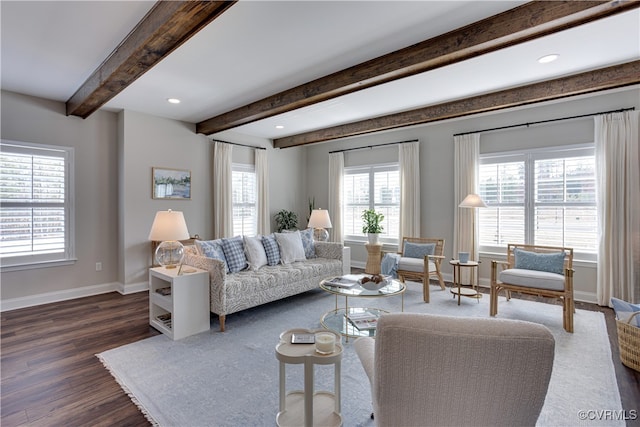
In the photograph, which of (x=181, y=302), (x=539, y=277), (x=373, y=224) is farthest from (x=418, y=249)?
(x=181, y=302)

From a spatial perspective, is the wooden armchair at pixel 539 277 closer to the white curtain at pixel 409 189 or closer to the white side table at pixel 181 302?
the white curtain at pixel 409 189

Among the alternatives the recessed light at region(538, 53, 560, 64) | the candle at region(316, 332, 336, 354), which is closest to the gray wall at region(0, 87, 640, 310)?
the recessed light at region(538, 53, 560, 64)

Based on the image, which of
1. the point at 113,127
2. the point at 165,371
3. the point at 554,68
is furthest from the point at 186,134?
the point at 554,68

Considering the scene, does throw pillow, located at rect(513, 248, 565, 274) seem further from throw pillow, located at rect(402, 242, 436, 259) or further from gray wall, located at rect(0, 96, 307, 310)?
gray wall, located at rect(0, 96, 307, 310)

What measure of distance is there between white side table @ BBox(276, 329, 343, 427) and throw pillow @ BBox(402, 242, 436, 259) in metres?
3.13

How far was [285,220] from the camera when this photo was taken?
6.93 m

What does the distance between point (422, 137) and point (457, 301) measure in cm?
295

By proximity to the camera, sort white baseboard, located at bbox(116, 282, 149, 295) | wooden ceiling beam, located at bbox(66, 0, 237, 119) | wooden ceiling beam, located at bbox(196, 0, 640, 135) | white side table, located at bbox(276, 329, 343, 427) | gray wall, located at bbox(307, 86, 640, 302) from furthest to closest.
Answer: white baseboard, located at bbox(116, 282, 149, 295)
gray wall, located at bbox(307, 86, 640, 302)
wooden ceiling beam, located at bbox(196, 0, 640, 135)
wooden ceiling beam, located at bbox(66, 0, 237, 119)
white side table, located at bbox(276, 329, 343, 427)

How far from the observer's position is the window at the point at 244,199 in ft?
20.0

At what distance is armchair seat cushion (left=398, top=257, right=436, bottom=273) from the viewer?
4.41 m

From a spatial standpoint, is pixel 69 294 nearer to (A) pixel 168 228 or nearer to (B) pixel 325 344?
(A) pixel 168 228

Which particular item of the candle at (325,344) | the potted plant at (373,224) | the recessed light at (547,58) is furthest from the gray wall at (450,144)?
the candle at (325,344)

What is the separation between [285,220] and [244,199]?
110cm

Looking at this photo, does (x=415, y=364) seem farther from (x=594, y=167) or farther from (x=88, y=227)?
(x=88, y=227)
